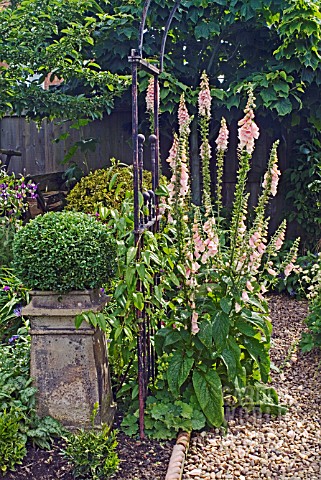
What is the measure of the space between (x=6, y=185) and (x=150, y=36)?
2212mm

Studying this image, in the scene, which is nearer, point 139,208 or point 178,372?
point 139,208

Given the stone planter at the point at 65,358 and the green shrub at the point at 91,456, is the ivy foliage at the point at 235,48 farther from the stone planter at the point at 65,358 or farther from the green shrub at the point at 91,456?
the green shrub at the point at 91,456

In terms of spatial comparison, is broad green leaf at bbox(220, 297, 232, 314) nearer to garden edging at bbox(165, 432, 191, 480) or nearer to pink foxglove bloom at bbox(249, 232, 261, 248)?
pink foxglove bloom at bbox(249, 232, 261, 248)

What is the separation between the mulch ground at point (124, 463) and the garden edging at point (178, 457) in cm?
4

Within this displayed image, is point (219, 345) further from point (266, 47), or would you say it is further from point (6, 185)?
point (266, 47)

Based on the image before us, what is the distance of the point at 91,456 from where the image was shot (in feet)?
8.00

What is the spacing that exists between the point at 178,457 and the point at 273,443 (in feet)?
1.91

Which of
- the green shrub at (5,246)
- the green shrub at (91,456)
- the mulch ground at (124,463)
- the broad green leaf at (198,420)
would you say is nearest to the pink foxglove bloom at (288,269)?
the broad green leaf at (198,420)

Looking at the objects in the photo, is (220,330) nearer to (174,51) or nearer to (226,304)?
(226,304)

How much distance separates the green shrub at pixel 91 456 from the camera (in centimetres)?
241

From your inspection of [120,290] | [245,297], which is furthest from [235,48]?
[120,290]

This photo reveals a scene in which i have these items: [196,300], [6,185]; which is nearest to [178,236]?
[196,300]

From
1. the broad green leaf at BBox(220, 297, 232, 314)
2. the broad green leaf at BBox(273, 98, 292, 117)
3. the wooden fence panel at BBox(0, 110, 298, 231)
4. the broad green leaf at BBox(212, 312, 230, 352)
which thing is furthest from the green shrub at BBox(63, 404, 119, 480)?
the wooden fence panel at BBox(0, 110, 298, 231)

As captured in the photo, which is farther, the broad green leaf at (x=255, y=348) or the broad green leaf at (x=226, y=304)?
the broad green leaf at (x=255, y=348)
